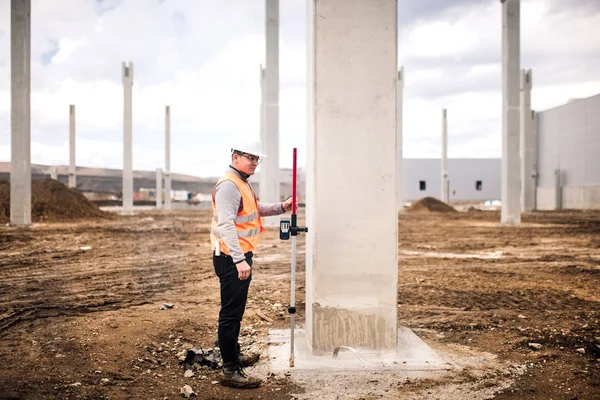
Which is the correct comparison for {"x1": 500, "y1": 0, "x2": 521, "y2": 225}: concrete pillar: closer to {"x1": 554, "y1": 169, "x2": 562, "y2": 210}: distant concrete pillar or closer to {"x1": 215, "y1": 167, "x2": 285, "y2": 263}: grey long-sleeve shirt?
{"x1": 554, "y1": 169, "x2": 562, "y2": 210}: distant concrete pillar

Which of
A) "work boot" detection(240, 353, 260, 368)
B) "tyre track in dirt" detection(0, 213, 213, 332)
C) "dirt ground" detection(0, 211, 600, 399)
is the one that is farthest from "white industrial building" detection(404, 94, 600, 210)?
"work boot" detection(240, 353, 260, 368)

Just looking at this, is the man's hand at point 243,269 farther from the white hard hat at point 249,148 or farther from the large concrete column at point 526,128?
the large concrete column at point 526,128

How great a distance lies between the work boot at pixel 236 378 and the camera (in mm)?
4145

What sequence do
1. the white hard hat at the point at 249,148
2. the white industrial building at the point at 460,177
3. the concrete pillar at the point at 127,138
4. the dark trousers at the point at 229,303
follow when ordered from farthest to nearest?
the white industrial building at the point at 460,177, the concrete pillar at the point at 127,138, the white hard hat at the point at 249,148, the dark trousers at the point at 229,303

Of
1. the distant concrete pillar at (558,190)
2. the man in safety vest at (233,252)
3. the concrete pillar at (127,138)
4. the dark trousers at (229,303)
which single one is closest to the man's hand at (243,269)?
the man in safety vest at (233,252)

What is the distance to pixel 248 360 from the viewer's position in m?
4.62

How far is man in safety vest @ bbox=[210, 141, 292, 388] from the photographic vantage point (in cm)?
417

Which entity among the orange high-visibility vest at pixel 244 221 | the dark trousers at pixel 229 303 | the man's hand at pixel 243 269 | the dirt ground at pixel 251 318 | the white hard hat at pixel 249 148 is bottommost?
the dirt ground at pixel 251 318

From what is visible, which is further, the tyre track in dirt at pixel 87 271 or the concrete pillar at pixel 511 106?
the concrete pillar at pixel 511 106

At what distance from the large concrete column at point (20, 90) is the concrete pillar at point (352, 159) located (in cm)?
1813

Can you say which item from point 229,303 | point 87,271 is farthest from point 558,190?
point 229,303

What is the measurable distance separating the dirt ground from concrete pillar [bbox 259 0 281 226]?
26.8ft

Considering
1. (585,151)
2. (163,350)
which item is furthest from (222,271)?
(585,151)

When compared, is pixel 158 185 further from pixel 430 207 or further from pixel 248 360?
pixel 248 360
